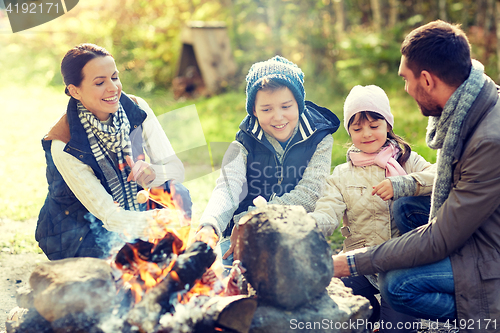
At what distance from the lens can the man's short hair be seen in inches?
90.7

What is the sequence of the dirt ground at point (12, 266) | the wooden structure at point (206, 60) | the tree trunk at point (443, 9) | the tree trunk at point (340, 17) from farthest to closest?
1. the tree trunk at point (340, 17)
2. the wooden structure at point (206, 60)
3. the tree trunk at point (443, 9)
4. the dirt ground at point (12, 266)

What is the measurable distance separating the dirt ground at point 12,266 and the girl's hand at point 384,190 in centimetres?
273

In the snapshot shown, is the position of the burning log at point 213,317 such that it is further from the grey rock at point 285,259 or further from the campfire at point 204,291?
the grey rock at point 285,259

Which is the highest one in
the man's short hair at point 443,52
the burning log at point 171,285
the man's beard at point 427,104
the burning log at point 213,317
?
the man's short hair at point 443,52

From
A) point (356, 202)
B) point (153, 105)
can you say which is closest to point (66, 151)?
point (356, 202)

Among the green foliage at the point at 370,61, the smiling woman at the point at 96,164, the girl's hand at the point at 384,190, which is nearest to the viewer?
the girl's hand at the point at 384,190

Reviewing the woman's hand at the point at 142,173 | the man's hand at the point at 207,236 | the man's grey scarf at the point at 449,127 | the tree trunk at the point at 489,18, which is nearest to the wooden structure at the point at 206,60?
the tree trunk at the point at 489,18

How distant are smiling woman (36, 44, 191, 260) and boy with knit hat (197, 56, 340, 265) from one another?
0.53m

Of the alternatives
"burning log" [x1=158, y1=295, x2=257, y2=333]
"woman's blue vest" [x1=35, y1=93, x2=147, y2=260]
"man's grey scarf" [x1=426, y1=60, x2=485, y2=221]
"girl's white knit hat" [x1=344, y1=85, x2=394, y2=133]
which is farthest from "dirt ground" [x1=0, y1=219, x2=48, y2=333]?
"man's grey scarf" [x1=426, y1=60, x2=485, y2=221]

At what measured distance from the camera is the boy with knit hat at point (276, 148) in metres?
3.10

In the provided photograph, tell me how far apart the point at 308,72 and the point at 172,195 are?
25.6ft

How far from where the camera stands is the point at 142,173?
3230mm

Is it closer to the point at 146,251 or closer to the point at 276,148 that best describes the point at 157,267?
the point at 146,251

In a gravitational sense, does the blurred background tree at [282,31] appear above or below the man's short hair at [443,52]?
above
